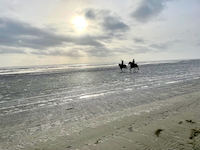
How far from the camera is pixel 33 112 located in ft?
23.3

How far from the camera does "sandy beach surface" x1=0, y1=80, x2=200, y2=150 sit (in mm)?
3678

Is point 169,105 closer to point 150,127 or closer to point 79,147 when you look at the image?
point 150,127

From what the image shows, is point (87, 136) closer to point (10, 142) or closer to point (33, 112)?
point (10, 142)

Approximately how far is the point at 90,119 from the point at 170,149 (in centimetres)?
326

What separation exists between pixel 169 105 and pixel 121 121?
3.28 m

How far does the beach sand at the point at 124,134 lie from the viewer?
367 cm

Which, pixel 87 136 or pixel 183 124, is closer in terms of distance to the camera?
pixel 87 136

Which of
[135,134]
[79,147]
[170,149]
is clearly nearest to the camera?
[170,149]

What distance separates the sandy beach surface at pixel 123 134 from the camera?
368 centimetres

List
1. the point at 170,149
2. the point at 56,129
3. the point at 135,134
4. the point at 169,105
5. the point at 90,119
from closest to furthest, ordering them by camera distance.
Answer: the point at 170,149
the point at 135,134
the point at 56,129
the point at 90,119
the point at 169,105

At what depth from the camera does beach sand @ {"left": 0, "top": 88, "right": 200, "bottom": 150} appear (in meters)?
3.67

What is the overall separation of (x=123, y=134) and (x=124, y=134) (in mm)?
32

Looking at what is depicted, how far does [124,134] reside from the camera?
423 centimetres

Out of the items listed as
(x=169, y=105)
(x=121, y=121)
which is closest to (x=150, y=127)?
(x=121, y=121)
